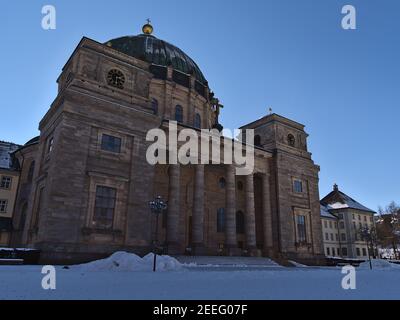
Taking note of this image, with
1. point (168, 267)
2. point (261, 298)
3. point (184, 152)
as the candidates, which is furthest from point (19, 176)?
point (261, 298)

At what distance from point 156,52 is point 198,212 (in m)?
22.3

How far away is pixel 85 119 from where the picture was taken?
25031 mm

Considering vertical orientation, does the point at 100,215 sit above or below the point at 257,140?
below

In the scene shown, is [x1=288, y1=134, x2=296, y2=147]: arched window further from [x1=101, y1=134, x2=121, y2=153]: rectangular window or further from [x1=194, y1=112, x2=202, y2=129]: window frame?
[x1=101, y1=134, x2=121, y2=153]: rectangular window

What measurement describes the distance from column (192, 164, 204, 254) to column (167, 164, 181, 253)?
190 centimetres

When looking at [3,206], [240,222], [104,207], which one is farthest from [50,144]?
[240,222]

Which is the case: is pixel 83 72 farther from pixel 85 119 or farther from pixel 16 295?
pixel 16 295

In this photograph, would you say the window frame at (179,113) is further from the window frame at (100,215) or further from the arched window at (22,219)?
the arched window at (22,219)

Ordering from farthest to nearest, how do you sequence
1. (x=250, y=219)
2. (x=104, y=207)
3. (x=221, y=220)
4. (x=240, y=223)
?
(x=240, y=223), (x=221, y=220), (x=250, y=219), (x=104, y=207)

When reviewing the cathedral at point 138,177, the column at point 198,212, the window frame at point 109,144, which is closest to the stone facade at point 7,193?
the cathedral at point 138,177

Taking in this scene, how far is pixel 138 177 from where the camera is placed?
26.7 metres

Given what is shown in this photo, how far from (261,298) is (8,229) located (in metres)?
34.3

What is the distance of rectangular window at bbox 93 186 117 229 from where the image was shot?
24188 mm

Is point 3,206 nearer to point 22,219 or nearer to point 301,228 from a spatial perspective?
point 22,219
